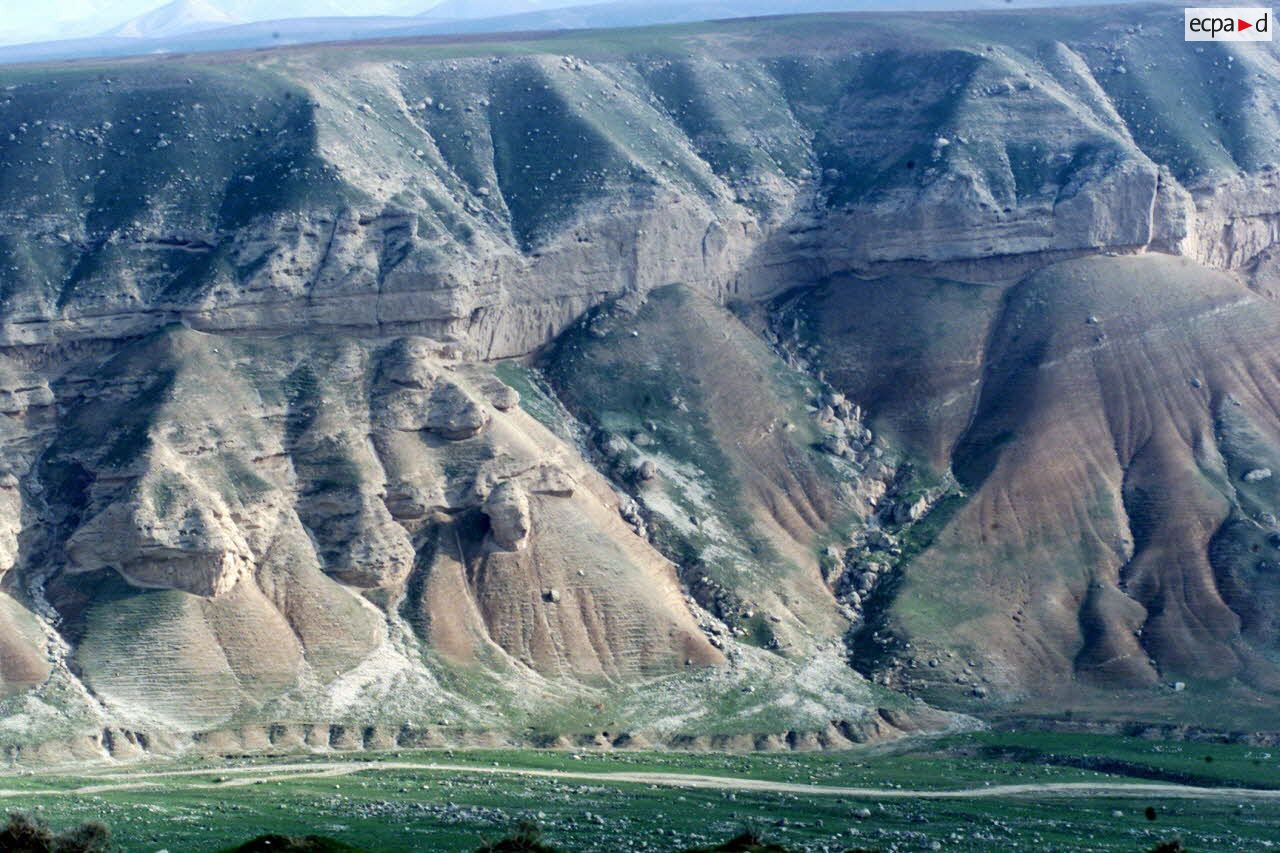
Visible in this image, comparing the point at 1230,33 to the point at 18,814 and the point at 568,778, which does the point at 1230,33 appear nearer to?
the point at 568,778

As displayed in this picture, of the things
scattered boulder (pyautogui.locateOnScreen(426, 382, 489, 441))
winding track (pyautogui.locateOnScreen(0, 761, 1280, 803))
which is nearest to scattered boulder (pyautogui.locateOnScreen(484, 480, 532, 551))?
scattered boulder (pyautogui.locateOnScreen(426, 382, 489, 441))

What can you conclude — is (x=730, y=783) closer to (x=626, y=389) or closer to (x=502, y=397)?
(x=502, y=397)

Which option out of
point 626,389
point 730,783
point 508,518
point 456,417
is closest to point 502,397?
point 456,417

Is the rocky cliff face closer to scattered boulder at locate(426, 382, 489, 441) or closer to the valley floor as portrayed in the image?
scattered boulder at locate(426, 382, 489, 441)

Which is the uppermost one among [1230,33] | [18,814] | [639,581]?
[1230,33]

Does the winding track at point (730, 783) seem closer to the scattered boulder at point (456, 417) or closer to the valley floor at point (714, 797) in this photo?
the valley floor at point (714, 797)

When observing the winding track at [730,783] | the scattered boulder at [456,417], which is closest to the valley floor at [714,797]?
the winding track at [730,783]

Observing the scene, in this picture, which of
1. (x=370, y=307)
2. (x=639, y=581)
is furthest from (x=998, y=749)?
(x=370, y=307)

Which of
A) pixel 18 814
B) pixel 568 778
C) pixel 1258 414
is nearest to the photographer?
pixel 18 814
